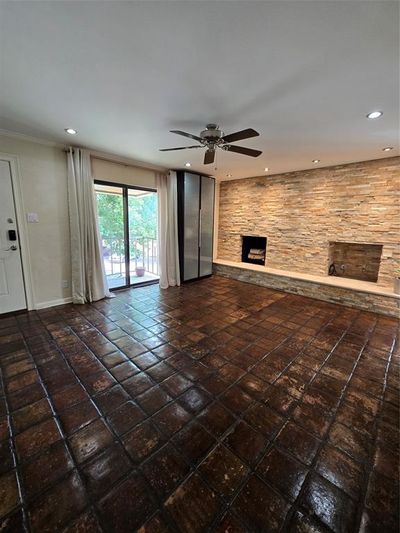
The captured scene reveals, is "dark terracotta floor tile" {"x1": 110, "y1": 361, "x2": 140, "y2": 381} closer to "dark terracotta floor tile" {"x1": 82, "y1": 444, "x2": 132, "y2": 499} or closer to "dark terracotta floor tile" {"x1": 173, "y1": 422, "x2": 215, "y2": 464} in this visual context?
"dark terracotta floor tile" {"x1": 82, "y1": 444, "x2": 132, "y2": 499}

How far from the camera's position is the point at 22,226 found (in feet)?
10.4

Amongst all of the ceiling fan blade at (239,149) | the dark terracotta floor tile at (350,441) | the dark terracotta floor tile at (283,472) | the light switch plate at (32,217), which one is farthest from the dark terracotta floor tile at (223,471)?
the light switch plate at (32,217)

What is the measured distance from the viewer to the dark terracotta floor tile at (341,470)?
122cm

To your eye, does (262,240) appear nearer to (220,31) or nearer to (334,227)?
(334,227)

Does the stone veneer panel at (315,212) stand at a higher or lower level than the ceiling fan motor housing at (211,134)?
lower

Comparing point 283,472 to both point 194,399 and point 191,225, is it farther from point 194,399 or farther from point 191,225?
point 191,225

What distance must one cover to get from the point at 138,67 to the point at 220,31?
642mm

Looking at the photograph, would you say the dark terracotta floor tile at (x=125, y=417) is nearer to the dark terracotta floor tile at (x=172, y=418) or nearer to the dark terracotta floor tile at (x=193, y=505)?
the dark terracotta floor tile at (x=172, y=418)

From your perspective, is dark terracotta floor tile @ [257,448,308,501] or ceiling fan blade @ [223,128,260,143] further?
ceiling fan blade @ [223,128,260,143]

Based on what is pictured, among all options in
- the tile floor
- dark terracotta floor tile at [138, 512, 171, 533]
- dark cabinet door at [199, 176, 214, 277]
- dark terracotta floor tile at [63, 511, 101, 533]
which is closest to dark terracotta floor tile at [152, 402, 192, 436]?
the tile floor

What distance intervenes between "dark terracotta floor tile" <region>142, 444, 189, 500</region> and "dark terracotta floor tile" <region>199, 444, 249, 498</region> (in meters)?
0.13

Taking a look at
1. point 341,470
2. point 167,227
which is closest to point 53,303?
point 167,227

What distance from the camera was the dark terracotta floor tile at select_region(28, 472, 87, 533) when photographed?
104cm

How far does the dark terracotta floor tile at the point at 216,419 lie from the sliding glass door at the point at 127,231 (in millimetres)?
3370
